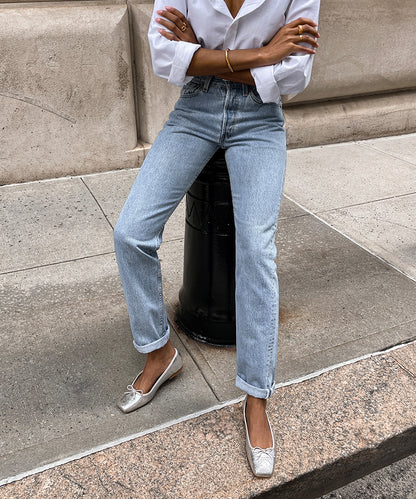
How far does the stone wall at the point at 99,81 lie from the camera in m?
4.26

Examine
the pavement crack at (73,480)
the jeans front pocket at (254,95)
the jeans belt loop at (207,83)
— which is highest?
the jeans belt loop at (207,83)

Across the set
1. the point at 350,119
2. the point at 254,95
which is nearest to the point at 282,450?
the point at 254,95

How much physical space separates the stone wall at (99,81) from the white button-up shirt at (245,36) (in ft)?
7.63

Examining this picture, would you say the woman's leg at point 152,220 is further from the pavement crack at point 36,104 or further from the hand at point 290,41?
the pavement crack at point 36,104

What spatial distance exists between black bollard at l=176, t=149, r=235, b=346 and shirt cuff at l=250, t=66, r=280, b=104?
0.34 meters

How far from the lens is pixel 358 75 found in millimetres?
5734

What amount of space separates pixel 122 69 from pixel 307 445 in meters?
3.63

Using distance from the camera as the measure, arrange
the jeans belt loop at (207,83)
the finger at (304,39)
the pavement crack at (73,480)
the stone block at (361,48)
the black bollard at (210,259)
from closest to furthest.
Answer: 1. the pavement crack at (73,480)
2. the finger at (304,39)
3. the jeans belt loop at (207,83)
4. the black bollard at (210,259)
5. the stone block at (361,48)

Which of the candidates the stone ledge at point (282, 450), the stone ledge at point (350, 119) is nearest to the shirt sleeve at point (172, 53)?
the stone ledge at point (282, 450)

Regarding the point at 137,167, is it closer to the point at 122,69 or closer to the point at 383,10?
the point at 122,69

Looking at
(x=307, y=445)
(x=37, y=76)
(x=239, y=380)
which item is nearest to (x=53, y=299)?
(x=239, y=380)

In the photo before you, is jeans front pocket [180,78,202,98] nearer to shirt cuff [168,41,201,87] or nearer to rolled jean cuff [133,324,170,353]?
shirt cuff [168,41,201,87]

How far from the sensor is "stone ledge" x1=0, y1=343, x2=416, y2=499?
77.2 inches

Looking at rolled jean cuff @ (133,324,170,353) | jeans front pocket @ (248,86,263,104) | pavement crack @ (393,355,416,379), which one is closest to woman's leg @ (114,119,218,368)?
rolled jean cuff @ (133,324,170,353)
